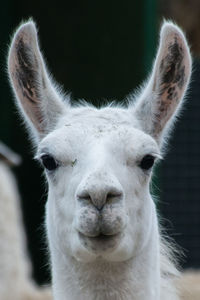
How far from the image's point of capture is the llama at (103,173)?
5.30m

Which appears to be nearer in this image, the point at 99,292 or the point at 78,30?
the point at 99,292

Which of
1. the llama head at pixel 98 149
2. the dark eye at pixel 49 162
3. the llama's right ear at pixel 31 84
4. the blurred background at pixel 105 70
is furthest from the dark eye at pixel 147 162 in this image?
the blurred background at pixel 105 70

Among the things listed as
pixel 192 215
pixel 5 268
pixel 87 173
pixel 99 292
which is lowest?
pixel 192 215

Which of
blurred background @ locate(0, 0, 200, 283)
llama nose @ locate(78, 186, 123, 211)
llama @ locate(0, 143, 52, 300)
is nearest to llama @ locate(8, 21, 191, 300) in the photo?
llama nose @ locate(78, 186, 123, 211)

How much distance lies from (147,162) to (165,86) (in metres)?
0.57

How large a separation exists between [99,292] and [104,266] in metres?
0.14

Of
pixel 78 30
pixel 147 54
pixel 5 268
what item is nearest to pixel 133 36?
pixel 147 54

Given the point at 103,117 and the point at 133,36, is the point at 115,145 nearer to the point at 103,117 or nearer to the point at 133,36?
the point at 103,117

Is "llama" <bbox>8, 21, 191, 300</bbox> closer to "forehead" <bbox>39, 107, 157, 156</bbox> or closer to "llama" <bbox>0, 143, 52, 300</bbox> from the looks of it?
"forehead" <bbox>39, 107, 157, 156</bbox>

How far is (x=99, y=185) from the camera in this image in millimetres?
5148

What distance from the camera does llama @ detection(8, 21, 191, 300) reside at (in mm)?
5305

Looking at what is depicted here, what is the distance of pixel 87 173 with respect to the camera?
5320mm

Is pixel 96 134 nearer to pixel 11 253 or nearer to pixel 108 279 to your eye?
pixel 108 279

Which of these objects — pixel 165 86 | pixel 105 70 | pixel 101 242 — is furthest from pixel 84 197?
pixel 105 70
